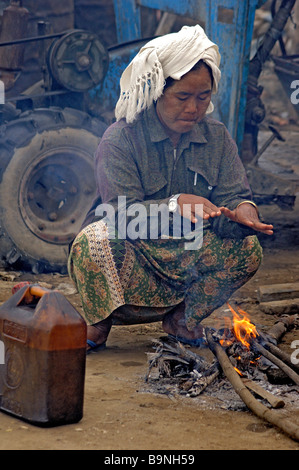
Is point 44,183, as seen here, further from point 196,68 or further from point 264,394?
point 264,394

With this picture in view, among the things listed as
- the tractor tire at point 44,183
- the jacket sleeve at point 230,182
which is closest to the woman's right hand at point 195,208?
the jacket sleeve at point 230,182

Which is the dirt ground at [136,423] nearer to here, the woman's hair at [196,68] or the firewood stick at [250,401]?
the firewood stick at [250,401]

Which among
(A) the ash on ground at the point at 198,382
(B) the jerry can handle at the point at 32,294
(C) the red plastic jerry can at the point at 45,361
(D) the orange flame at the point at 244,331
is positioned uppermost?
(B) the jerry can handle at the point at 32,294

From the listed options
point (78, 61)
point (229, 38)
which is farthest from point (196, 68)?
point (229, 38)

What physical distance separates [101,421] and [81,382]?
0.18 metres

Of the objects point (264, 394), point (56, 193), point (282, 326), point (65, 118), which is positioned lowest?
point (282, 326)

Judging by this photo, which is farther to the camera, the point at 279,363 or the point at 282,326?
the point at 282,326

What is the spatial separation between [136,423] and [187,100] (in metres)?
1.71

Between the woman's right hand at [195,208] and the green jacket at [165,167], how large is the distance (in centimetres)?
11

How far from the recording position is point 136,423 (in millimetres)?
2730

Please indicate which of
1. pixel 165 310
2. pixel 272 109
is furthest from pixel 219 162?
pixel 272 109

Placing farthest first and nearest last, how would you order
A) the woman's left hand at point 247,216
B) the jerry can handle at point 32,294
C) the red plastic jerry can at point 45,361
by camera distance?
the woman's left hand at point 247,216 < the jerry can handle at point 32,294 < the red plastic jerry can at point 45,361

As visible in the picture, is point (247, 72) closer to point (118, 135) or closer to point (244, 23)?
point (244, 23)

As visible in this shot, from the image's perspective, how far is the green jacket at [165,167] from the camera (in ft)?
12.0
